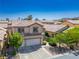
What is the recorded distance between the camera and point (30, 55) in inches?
1288

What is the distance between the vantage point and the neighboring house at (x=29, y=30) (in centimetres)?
3716

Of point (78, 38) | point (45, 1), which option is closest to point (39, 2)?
point (45, 1)

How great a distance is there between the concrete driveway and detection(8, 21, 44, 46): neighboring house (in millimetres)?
1542

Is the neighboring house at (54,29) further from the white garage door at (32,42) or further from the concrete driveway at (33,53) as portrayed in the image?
the concrete driveway at (33,53)

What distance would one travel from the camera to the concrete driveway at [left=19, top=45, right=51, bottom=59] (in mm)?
31975

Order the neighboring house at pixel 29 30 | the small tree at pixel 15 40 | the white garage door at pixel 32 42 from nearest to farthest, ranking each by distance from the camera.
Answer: the small tree at pixel 15 40 < the neighboring house at pixel 29 30 < the white garage door at pixel 32 42

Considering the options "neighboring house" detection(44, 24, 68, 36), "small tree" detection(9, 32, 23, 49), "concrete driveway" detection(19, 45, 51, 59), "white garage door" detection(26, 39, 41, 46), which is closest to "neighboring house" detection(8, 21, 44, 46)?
"white garage door" detection(26, 39, 41, 46)

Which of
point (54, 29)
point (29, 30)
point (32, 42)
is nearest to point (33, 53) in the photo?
point (32, 42)

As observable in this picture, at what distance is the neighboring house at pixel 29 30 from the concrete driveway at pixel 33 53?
5.06ft

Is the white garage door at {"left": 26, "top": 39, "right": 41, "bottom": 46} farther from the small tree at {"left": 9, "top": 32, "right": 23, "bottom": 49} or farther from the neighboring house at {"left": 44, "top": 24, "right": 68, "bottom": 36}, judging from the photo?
the neighboring house at {"left": 44, "top": 24, "right": 68, "bottom": 36}

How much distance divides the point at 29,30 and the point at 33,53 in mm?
6132

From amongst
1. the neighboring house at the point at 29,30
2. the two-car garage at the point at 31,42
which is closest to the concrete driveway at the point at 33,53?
the two-car garage at the point at 31,42

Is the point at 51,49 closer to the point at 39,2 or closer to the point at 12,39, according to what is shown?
the point at 12,39

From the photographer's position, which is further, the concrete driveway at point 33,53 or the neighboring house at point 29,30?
the neighboring house at point 29,30
